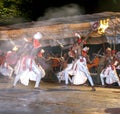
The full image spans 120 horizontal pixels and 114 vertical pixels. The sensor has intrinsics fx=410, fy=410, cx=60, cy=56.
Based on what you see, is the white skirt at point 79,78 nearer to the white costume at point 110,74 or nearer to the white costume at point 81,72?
the white costume at point 81,72

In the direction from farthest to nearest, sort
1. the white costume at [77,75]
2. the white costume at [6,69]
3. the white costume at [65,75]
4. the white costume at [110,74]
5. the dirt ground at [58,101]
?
1. the white costume at [6,69]
2. the white costume at [65,75]
3. the white costume at [110,74]
4. the white costume at [77,75]
5. the dirt ground at [58,101]

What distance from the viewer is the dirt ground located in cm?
959

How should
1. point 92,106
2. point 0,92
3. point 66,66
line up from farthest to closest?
point 66,66 → point 0,92 → point 92,106

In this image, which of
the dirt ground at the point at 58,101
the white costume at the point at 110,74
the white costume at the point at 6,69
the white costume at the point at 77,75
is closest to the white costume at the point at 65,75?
the white costume at the point at 77,75

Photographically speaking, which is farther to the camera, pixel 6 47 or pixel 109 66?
pixel 6 47

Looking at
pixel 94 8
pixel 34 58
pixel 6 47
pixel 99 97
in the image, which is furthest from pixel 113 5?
pixel 99 97

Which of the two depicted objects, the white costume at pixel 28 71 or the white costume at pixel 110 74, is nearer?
the white costume at pixel 28 71

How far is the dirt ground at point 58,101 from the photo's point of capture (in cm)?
959

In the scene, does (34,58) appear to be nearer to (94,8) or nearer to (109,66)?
(109,66)

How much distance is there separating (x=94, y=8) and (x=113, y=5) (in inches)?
41.1

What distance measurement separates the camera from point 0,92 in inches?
505

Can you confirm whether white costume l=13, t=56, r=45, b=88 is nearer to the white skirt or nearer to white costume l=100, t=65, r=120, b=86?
the white skirt

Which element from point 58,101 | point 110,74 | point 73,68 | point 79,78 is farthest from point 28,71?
point 58,101

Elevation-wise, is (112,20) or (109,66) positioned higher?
(112,20)
